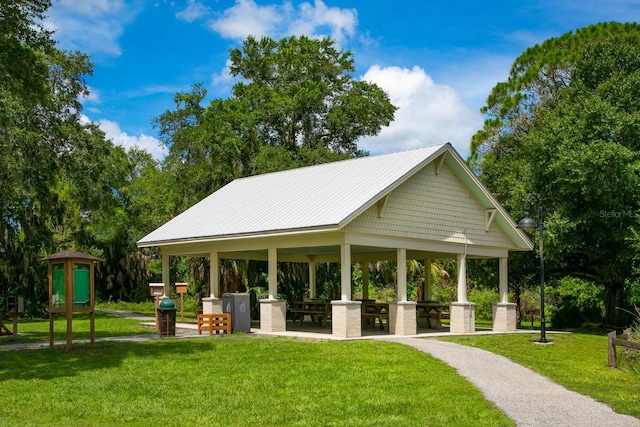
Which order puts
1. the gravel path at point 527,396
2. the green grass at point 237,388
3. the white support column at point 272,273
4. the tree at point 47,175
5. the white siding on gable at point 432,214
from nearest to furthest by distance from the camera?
the gravel path at point 527,396 → the green grass at point 237,388 → the white siding on gable at point 432,214 → the white support column at point 272,273 → the tree at point 47,175

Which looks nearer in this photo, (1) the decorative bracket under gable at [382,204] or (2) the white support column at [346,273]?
(2) the white support column at [346,273]

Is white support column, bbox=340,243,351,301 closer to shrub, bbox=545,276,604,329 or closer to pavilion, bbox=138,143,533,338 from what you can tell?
pavilion, bbox=138,143,533,338

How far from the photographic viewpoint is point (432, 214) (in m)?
21.9

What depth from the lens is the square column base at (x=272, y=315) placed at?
831 inches


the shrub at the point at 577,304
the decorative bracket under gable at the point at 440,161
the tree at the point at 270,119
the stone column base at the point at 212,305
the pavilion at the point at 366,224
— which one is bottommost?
the shrub at the point at 577,304

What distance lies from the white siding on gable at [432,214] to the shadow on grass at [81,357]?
548 centimetres

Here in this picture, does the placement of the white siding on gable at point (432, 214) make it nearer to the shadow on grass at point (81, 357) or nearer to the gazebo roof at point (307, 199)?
the gazebo roof at point (307, 199)

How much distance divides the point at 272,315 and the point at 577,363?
29.0 feet

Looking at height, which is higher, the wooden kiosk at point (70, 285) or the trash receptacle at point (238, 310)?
the wooden kiosk at point (70, 285)

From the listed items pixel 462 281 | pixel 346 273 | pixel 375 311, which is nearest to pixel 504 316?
pixel 462 281

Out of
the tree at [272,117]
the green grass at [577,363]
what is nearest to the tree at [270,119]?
the tree at [272,117]

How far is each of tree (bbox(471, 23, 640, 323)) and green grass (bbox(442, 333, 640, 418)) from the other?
10.8 feet

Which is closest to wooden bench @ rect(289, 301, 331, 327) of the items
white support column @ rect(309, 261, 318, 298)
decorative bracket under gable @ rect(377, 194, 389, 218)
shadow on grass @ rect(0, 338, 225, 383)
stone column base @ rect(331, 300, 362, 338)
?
white support column @ rect(309, 261, 318, 298)

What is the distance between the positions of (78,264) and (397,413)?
31.3 feet
